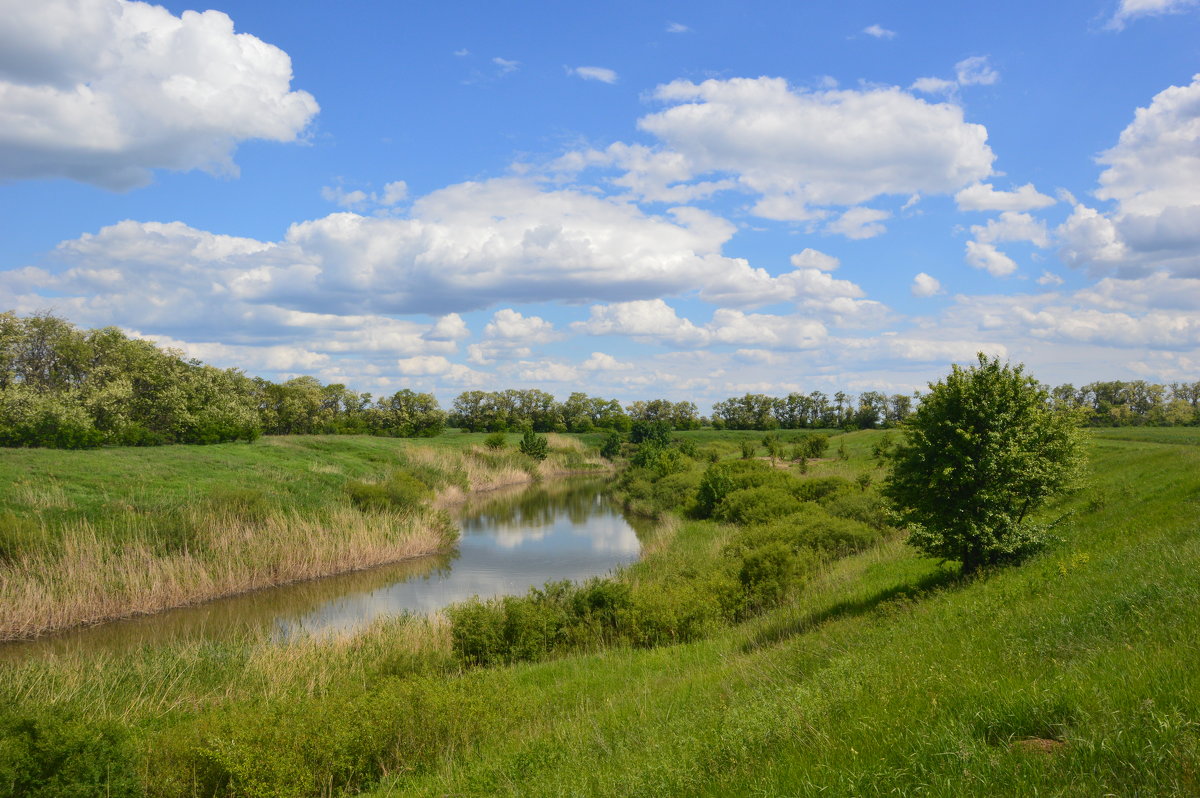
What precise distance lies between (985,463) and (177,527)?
23244 millimetres

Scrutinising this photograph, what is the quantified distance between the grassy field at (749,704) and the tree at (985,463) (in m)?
0.81

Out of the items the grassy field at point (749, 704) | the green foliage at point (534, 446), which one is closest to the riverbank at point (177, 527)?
the grassy field at point (749, 704)

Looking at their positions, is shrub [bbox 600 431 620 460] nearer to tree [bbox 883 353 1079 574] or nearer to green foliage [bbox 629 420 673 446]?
green foliage [bbox 629 420 673 446]

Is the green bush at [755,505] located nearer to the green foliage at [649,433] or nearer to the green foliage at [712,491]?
the green foliage at [712,491]

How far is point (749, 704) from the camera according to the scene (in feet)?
24.6

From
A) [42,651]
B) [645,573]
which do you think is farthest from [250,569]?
[645,573]

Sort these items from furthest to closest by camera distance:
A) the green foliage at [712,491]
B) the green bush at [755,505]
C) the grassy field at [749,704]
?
the green foliage at [712,491], the green bush at [755,505], the grassy field at [749,704]

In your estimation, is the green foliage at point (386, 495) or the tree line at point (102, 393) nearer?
the green foliage at point (386, 495)

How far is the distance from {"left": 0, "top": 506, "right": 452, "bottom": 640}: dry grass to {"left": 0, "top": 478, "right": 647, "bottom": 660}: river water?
0.42 meters

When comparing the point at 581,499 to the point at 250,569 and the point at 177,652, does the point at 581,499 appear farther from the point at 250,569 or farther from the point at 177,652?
the point at 177,652

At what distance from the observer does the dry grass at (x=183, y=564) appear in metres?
17.2

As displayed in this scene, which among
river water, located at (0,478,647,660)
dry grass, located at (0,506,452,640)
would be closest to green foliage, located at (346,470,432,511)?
dry grass, located at (0,506,452,640)

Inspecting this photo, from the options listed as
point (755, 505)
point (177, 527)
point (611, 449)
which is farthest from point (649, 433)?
point (177, 527)

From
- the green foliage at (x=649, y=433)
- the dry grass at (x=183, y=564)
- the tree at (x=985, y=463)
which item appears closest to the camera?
the tree at (x=985, y=463)
